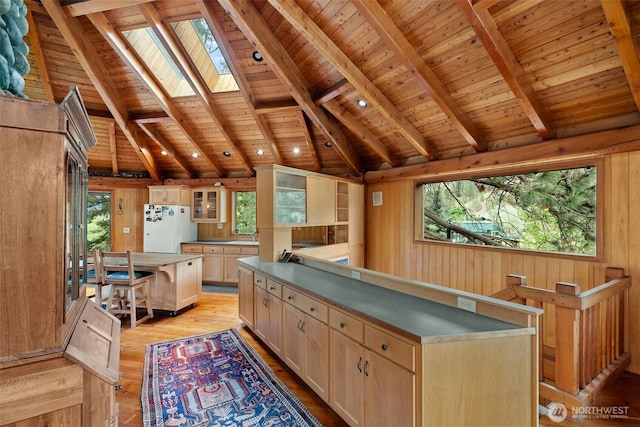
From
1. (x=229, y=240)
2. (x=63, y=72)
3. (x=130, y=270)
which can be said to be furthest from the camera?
(x=229, y=240)

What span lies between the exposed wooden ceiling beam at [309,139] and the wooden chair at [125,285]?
10.5 feet

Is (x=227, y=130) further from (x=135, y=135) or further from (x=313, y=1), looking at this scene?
(x=313, y=1)

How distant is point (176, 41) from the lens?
392cm

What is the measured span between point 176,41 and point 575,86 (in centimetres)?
461

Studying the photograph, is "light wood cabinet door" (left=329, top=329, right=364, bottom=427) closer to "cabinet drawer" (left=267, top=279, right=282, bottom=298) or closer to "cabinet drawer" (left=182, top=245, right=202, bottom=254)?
"cabinet drawer" (left=267, top=279, right=282, bottom=298)

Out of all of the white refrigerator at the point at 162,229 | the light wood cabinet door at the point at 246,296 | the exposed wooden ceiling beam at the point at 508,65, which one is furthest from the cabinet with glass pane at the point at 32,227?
the white refrigerator at the point at 162,229

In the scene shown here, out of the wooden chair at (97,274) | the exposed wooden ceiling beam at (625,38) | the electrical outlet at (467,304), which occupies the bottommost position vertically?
the wooden chair at (97,274)

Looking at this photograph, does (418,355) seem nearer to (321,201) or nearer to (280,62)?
(321,201)

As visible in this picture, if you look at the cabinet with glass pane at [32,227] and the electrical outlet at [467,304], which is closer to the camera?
the cabinet with glass pane at [32,227]

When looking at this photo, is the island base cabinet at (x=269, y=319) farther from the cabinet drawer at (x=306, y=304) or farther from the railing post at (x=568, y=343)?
the railing post at (x=568, y=343)

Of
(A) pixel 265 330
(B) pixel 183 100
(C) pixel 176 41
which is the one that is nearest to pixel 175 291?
(A) pixel 265 330

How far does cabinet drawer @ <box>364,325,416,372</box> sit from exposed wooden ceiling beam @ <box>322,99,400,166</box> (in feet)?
10.9

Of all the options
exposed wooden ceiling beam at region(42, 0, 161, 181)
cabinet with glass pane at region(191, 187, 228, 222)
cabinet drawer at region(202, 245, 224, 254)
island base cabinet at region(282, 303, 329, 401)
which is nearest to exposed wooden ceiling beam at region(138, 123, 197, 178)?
exposed wooden ceiling beam at region(42, 0, 161, 181)

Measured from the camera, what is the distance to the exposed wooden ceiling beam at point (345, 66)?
116 inches
